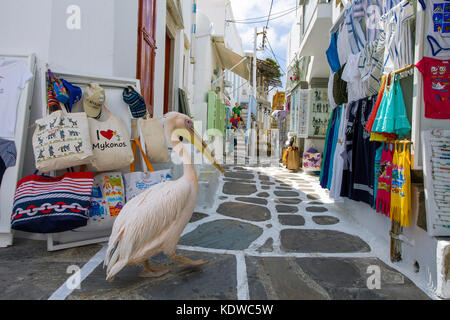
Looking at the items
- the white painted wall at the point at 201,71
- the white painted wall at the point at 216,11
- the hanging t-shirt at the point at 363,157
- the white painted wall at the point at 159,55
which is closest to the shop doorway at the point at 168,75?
the white painted wall at the point at 159,55

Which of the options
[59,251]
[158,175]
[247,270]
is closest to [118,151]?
[158,175]

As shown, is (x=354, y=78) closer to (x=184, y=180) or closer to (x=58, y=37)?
(x=184, y=180)

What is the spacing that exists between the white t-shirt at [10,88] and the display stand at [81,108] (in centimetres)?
36

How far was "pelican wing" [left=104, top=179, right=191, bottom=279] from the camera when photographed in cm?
205

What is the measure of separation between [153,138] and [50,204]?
1439mm

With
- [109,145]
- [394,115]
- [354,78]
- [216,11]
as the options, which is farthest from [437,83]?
[216,11]

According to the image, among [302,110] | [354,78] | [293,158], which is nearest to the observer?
[354,78]

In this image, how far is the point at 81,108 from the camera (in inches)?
132

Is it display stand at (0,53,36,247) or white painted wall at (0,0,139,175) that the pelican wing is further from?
white painted wall at (0,0,139,175)

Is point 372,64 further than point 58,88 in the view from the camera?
Yes
